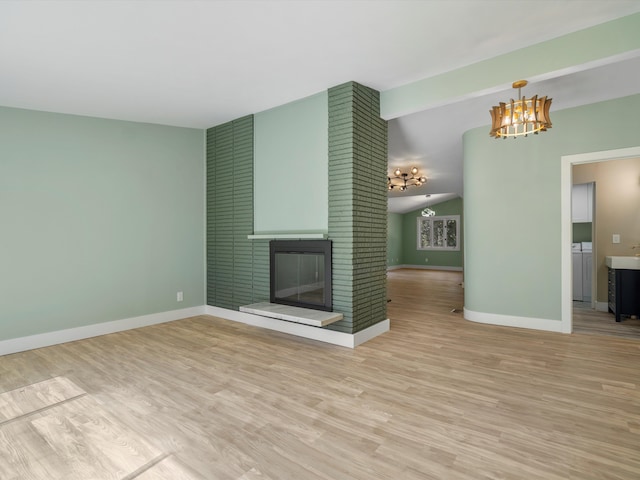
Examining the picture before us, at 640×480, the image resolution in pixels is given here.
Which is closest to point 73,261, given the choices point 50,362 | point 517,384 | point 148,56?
point 50,362

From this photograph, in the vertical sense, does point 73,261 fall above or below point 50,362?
above

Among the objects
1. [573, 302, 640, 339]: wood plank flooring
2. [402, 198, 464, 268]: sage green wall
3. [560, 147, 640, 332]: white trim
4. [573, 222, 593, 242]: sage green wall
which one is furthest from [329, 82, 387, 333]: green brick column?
[402, 198, 464, 268]: sage green wall

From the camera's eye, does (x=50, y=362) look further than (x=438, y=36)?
Yes

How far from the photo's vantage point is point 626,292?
4.36 meters

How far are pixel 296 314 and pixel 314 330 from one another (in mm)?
359

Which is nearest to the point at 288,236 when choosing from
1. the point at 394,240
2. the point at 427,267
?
the point at 394,240

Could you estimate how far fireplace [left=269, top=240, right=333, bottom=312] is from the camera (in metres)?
3.67

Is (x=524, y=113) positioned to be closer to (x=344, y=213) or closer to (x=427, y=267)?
(x=344, y=213)

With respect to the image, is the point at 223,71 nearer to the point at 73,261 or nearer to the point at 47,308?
the point at 73,261

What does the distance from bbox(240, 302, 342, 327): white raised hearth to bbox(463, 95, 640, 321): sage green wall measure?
2.35m

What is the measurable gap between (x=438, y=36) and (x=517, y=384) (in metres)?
2.79

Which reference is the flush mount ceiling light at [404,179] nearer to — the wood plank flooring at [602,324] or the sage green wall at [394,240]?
the wood plank flooring at [602,324]

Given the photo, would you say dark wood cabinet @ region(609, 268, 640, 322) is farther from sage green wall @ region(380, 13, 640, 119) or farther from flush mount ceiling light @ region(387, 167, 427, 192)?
flush mount ceiling light @ region(387, 167, 427, 192)

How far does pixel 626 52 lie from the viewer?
2498 millimetres
